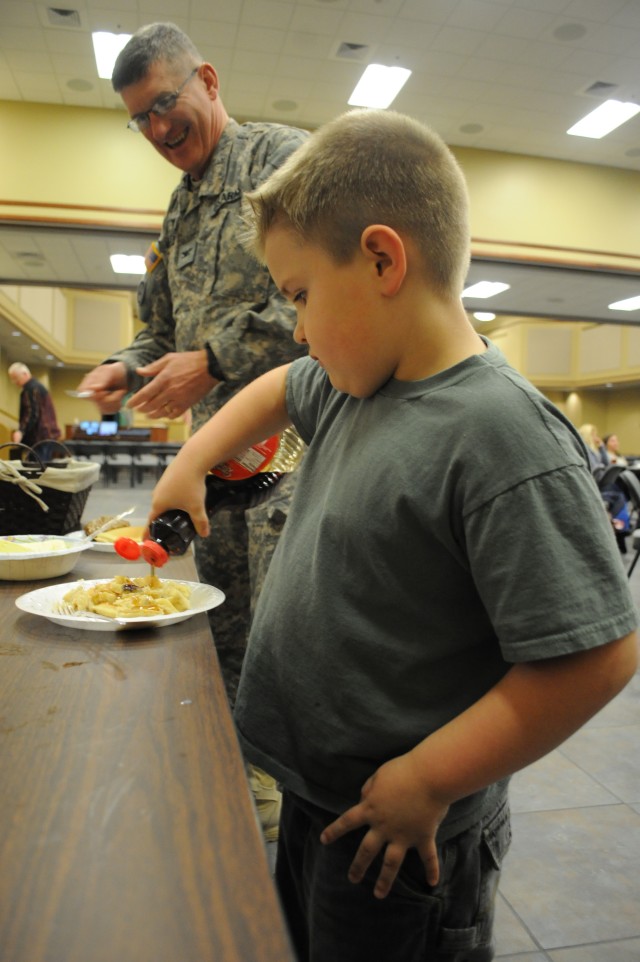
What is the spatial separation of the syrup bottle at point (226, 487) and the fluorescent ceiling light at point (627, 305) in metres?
8.70

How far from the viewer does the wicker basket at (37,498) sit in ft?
4.73

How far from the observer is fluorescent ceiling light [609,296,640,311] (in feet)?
28.9

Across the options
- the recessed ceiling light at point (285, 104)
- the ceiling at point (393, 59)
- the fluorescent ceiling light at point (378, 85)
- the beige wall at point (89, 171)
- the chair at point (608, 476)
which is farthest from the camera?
the recessed ceiling light at point (285, 104)

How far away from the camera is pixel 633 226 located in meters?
7.14

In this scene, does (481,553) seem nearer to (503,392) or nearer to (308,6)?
(503,392)

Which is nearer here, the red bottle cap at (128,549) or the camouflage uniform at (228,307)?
the red bottle cap at (128,549)

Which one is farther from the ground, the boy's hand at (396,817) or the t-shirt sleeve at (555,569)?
the t-shirt sleeve at (555,569)

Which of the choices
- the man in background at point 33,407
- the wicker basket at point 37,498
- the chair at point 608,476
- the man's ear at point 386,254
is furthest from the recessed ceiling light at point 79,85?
the man's ear at point 386,254

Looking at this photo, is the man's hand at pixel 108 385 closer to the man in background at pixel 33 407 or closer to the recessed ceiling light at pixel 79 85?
the recessed ceiling light at pixel 79 85

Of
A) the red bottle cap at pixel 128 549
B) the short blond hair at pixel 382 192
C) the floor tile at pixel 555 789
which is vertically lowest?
the floor tile at pixel 555 789

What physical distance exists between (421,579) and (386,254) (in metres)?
0.31

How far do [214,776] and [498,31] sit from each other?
610 cm

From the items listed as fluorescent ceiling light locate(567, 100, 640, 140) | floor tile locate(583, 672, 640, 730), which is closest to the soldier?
floor tile locate(583, 672, 640, 730)

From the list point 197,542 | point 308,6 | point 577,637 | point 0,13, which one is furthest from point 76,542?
point 0,13
